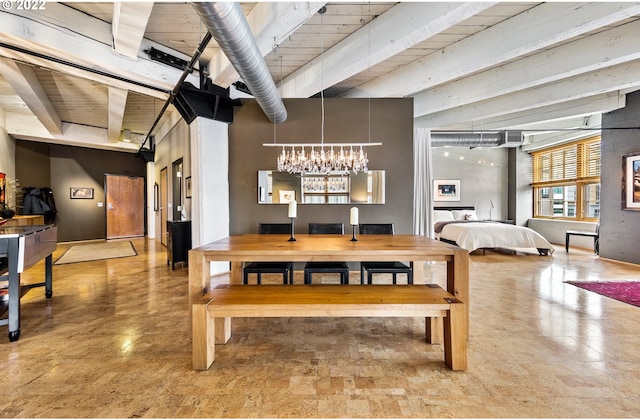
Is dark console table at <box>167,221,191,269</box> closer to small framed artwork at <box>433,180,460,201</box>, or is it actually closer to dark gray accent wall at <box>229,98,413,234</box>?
dark gray accent wall at <box>229,98,413,234</box>

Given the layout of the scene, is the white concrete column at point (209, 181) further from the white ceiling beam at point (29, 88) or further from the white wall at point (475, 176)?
the white wall at point (475, 176)

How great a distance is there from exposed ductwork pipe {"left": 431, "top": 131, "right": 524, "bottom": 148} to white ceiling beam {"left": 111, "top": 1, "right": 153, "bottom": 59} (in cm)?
586

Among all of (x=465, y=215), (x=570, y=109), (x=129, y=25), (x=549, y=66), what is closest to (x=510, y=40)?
(x=549, y=66)

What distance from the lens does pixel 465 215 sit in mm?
8258

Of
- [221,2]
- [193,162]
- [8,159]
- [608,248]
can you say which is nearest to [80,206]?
[8,159]

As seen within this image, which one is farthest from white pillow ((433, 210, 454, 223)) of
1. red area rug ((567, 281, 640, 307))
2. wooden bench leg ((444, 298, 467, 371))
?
wooden bench leg ((444, 298, 467, 371))

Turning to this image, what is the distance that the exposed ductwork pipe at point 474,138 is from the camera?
673cm

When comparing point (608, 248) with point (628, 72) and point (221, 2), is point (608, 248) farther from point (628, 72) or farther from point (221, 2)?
point (221, 2)

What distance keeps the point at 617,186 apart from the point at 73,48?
8.61m

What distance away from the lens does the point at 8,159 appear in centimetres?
635

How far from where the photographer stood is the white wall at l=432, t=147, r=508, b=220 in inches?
353

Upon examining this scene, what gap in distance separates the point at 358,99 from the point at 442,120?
2334 millimetres

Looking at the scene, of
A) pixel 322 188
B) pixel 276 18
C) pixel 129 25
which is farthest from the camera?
pixel 322 188

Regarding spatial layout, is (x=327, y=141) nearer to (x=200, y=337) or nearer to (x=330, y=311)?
(x=330, y=311)
